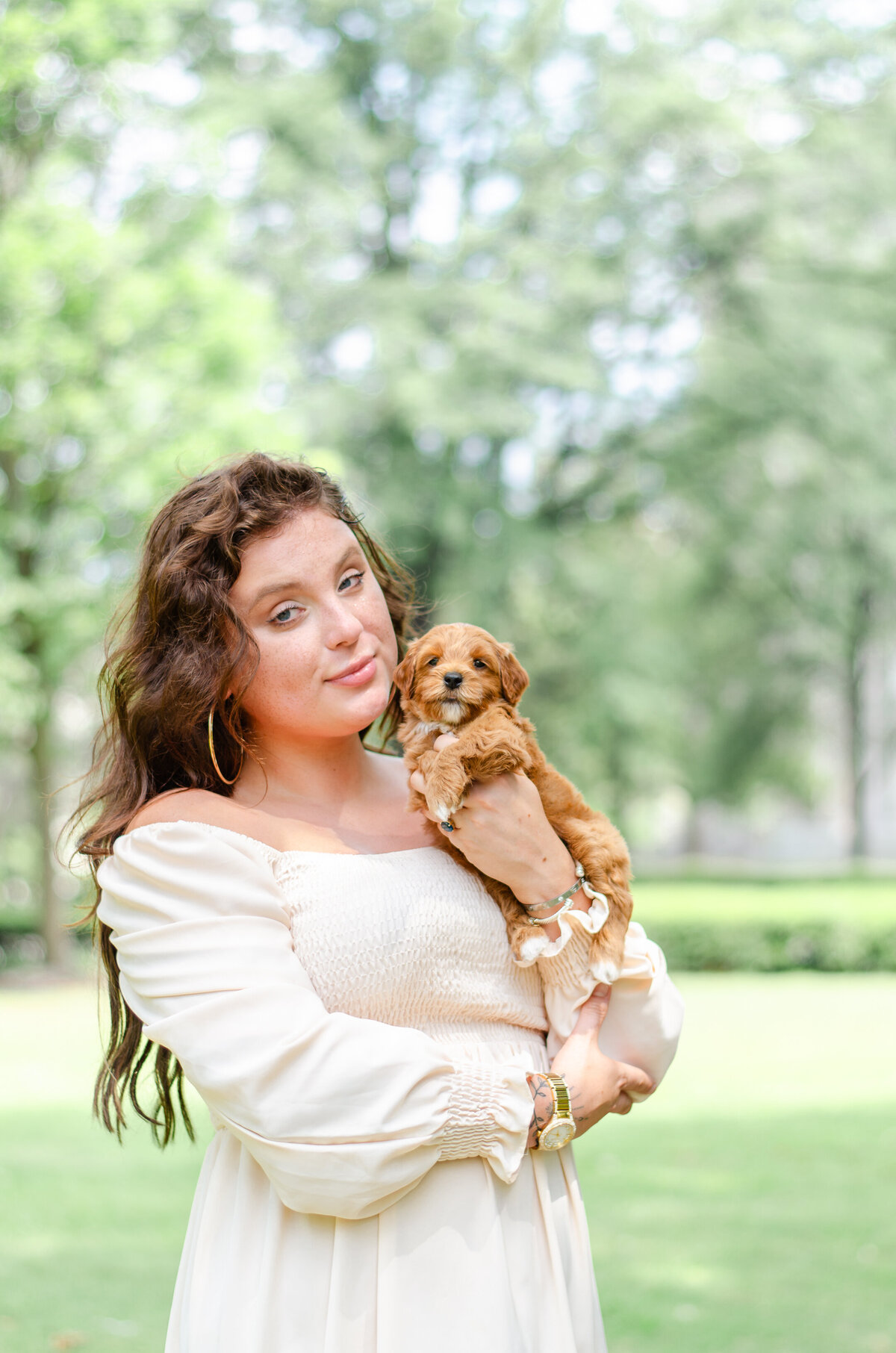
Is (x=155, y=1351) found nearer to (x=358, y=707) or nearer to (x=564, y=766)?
(x=358, y=707)

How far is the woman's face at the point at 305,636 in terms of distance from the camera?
233 centimetres

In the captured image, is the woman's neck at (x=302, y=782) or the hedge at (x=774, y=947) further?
the hedge at (x=774, y=947)

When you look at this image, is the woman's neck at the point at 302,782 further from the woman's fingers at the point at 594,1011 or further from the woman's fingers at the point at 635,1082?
the woman's fingers at the point at 635,1082

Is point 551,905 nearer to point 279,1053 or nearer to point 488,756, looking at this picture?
point 488,756

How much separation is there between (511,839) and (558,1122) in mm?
507

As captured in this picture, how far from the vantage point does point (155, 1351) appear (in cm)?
507

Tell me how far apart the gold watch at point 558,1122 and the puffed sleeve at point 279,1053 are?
0.22 feet

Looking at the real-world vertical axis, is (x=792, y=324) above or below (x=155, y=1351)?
above

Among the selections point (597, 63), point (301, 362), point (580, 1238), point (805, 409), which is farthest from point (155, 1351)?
point (597, 63)

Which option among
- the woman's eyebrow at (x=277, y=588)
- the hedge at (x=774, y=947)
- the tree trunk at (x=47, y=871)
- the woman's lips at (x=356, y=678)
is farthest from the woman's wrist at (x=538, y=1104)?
the tree trunk at (x=47, y=871)

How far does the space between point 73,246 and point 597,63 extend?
35.9 feet

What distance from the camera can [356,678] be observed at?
2.35 metres

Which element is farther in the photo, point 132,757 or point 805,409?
point 805,409

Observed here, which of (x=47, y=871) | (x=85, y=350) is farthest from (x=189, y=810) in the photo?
(x=47, y=871)
